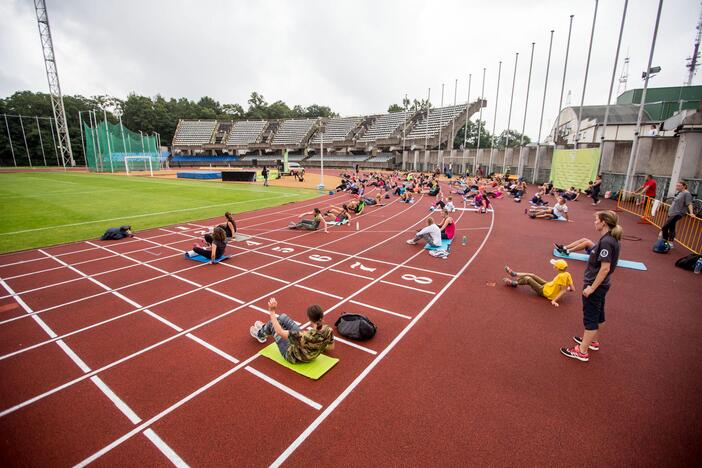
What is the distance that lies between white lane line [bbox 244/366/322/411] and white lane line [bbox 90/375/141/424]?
1519mm

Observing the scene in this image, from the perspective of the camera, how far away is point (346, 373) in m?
4.98

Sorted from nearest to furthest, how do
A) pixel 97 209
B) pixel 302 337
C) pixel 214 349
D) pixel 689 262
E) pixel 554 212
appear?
pixel 302 337 < pixel 214 349 < pixel 689 262 < pixel 554 212 < pixel 97 209

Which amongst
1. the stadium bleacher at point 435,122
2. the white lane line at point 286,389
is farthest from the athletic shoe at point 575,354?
the stadium bleacher at point 435,122

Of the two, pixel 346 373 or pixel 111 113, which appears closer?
pixel 346 373

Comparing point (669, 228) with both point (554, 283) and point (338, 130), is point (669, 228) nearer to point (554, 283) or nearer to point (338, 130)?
point (554, 283)

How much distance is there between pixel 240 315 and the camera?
Answer: 6.76m

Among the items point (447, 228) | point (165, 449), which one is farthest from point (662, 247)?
point (165, 449)

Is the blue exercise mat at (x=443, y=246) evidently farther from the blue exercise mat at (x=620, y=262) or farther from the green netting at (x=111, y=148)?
the green netting at (x=111, y=148)

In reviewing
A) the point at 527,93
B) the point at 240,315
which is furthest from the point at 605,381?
the point at 527,93

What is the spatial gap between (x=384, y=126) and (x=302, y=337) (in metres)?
71.4

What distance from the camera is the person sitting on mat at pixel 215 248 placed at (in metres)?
9.79

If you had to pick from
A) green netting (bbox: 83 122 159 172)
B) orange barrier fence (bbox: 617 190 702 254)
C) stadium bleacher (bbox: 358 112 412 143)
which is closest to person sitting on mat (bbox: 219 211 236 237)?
orange barrier fence (bbox: 617 190 702 254)

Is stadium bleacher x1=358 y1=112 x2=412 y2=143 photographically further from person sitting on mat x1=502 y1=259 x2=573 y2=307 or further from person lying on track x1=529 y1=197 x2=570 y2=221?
person sitting on mat x1=502 y1=259 x2=573 y2=307

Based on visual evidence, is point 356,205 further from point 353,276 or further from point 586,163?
point 586,163
